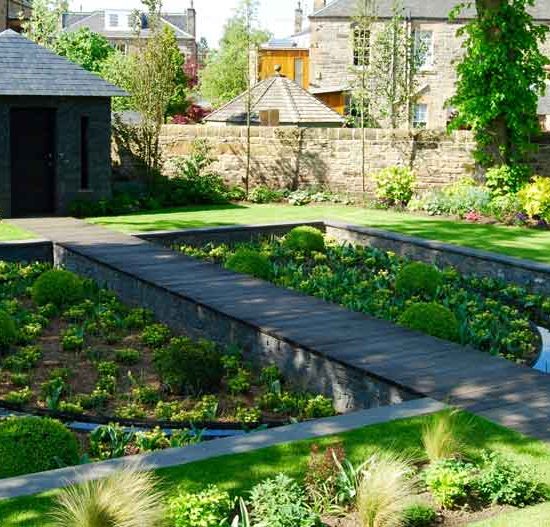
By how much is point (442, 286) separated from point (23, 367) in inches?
252

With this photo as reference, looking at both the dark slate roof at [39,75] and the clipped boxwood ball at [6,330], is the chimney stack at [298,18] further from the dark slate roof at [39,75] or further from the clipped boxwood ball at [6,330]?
the clipped boxwood ball at [6,330]

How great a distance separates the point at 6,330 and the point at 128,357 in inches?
59.3

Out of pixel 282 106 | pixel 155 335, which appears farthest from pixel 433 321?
pixel 282 106

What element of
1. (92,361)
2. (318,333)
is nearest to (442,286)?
(318,333)

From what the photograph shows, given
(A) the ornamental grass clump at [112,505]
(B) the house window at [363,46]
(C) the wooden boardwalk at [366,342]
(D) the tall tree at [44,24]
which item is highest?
(D) the tall tree at [44,24]

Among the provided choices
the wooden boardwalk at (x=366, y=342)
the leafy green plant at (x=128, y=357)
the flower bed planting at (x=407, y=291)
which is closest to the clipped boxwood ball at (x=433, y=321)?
the flower bed planting at (x=407, y=291)

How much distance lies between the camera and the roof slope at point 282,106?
28.0 m

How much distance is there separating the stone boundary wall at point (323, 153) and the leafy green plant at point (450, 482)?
18669mm

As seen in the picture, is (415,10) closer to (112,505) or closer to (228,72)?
(228,72)

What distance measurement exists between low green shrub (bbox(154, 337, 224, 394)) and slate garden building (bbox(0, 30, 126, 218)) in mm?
11698

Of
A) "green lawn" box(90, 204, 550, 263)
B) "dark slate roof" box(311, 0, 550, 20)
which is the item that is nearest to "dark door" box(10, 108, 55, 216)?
"green lawn" box(90, 204, 550, 263)

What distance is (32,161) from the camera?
21.5m

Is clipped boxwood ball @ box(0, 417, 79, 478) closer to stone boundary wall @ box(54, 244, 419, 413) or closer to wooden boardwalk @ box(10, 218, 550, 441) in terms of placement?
stone boundary wall @ box(54, 244, 419, 413)

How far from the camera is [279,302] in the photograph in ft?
40.7
